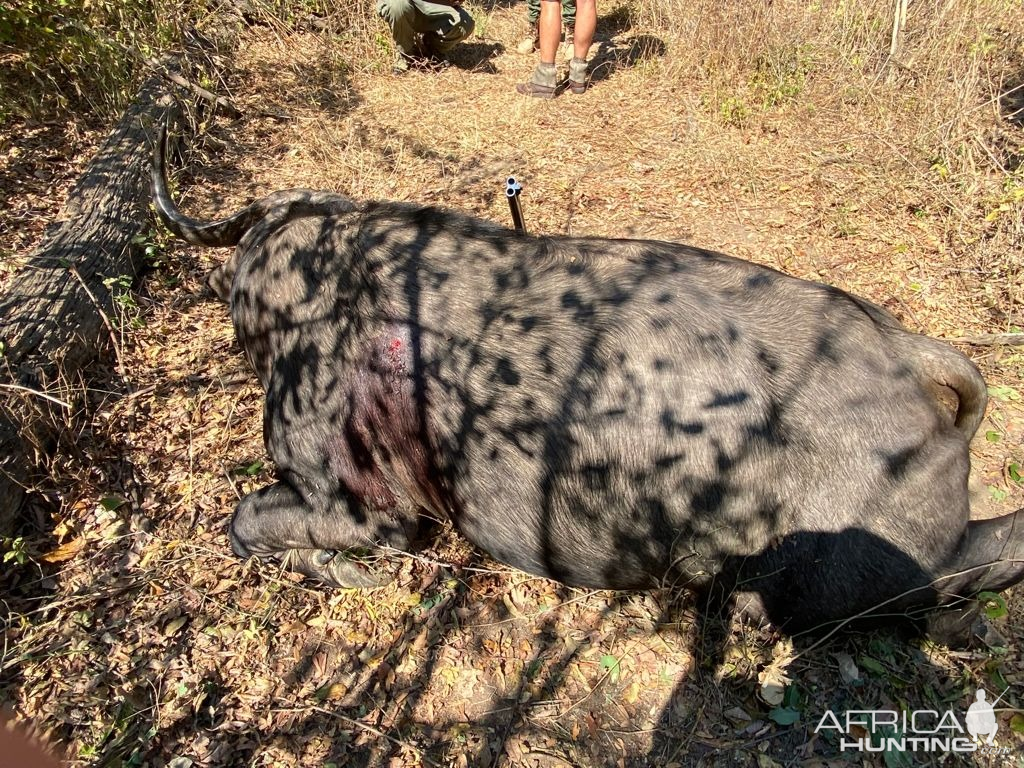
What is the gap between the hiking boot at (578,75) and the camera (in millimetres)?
7160

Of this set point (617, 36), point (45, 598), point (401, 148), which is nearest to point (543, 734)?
point (45, 598)

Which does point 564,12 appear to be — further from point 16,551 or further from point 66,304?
point 16,551

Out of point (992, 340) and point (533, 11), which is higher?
point (533, 11)

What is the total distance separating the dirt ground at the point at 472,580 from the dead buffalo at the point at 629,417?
1.38 ft

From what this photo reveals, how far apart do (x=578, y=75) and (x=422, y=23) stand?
2075 mm

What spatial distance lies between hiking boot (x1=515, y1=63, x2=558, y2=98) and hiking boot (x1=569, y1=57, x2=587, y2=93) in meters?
0.19

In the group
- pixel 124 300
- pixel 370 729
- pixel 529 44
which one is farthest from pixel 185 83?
pixel 370 729

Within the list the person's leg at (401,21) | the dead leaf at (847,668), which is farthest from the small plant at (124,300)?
the dead leaf at (847,668)

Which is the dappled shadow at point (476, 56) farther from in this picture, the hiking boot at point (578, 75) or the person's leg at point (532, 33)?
the hiking boot at point (578, 75)

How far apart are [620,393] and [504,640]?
152 centimetres

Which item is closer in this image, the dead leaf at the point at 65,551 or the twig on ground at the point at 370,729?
the twig on ground at the point at 370,729

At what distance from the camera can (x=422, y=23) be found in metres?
7.70

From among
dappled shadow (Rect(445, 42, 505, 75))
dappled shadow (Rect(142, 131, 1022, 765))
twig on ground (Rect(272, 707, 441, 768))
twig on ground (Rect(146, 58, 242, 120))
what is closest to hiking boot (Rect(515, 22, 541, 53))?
dappled shadow (Rect(445, 42, 505, 75))

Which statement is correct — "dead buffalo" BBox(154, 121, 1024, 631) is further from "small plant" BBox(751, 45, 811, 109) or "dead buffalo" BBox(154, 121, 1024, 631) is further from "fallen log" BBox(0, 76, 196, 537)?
"small plant" BBox(751, 45, 811, 109)
